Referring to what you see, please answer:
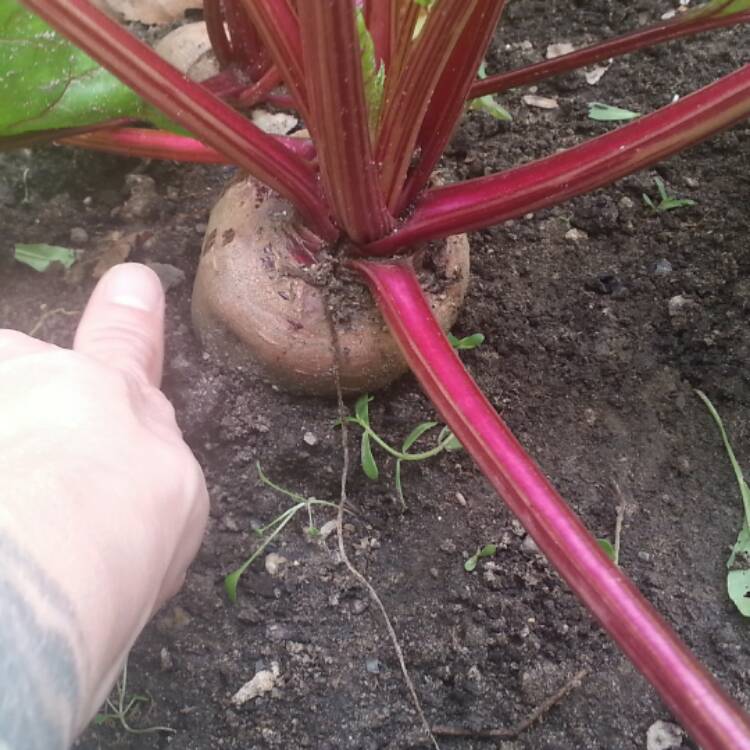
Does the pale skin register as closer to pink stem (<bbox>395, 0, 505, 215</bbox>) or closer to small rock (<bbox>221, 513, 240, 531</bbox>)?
small rock (<bbox>221, 513, 240, 531</bbox>)

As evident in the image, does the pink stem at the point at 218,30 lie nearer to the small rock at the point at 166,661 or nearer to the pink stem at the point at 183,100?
the pink stem at the point at 183,100

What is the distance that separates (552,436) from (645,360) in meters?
0.20

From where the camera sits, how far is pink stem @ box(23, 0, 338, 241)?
2.60ft

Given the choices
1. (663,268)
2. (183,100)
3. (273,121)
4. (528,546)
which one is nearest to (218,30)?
(273,121)

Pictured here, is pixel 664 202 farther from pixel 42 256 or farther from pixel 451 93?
pixel 42 256

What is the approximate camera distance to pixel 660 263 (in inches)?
51.5

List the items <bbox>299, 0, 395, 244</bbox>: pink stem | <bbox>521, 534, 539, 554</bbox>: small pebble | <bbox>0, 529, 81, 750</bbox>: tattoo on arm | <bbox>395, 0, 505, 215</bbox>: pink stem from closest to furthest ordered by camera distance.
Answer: <bbox>0, 529, 81, 750</bbox>: tattoo on arm, <bbox>299, 0, 395, 244</bbox>: pink stem, <bbox>395, 0, 505, 215</bbox>: pink stem, <bbox>521, 534, 539, 554</bbox>: small pebble

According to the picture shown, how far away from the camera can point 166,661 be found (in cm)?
101

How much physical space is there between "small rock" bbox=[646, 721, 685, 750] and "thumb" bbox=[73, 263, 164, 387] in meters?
0.75

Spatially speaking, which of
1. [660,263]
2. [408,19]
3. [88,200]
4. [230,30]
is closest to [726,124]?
[408,19]

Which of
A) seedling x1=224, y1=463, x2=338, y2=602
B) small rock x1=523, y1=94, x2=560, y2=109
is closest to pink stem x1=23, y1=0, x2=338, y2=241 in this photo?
seedling x1=224, y1=463, x2=338, y2=602

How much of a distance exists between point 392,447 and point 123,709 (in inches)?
19.4

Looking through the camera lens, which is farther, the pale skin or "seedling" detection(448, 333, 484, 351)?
"seedling" detection(448, 333, 484, 351)

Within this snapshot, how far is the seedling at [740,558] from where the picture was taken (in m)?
1.04
